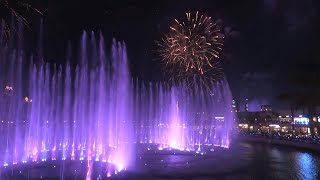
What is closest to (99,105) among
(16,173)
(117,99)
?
(117,99)

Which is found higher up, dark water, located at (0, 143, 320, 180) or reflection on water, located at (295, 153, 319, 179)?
dark water, located at (0, 143, 320, 180)

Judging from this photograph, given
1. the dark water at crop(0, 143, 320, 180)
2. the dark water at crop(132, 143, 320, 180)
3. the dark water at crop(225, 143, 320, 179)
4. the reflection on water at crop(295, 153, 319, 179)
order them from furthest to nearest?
the reflection on water at crop(295, 153, 319, 179) → the dark water at crop(225, 143, 320, 179) → the dark water at crop(132, 143, 320, 180) → the dark water at crop(0, 143, 320, 180)

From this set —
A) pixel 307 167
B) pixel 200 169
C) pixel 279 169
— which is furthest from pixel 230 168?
pixel 307 167

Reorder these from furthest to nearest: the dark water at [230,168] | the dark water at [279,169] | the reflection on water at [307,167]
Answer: the reflection on water at [307,167] < the dark water at [279,169] < the dark water at [230,168]

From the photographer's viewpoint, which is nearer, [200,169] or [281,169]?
[200,169]

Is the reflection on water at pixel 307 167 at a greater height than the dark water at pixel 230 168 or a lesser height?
lesser

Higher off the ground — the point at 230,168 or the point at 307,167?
the point at 230,168

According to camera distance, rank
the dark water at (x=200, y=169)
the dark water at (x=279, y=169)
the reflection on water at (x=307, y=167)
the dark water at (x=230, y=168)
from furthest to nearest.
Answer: the reflection on water at (x=307, y=167) → the dark water at (x=279, y=169) → the dark water at (x=230, y=168) → the dark water at (x=200, y=169)

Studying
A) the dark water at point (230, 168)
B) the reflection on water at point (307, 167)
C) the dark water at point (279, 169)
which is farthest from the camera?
the reflection on water at point (307, 167)

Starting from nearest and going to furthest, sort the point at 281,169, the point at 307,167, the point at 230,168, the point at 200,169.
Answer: the point at 200,169 → the point at 230,168 → the point at 281,169 → the point at 307,167

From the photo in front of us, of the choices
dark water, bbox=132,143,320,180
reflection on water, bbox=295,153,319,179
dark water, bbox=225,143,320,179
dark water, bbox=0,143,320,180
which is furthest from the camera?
reflection on water, bbox=295,153,319,179

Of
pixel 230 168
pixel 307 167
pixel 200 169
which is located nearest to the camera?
pixel 200 169

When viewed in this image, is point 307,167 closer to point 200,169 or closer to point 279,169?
point 279,169

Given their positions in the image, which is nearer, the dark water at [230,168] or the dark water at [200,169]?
the dark water at [200,169]
